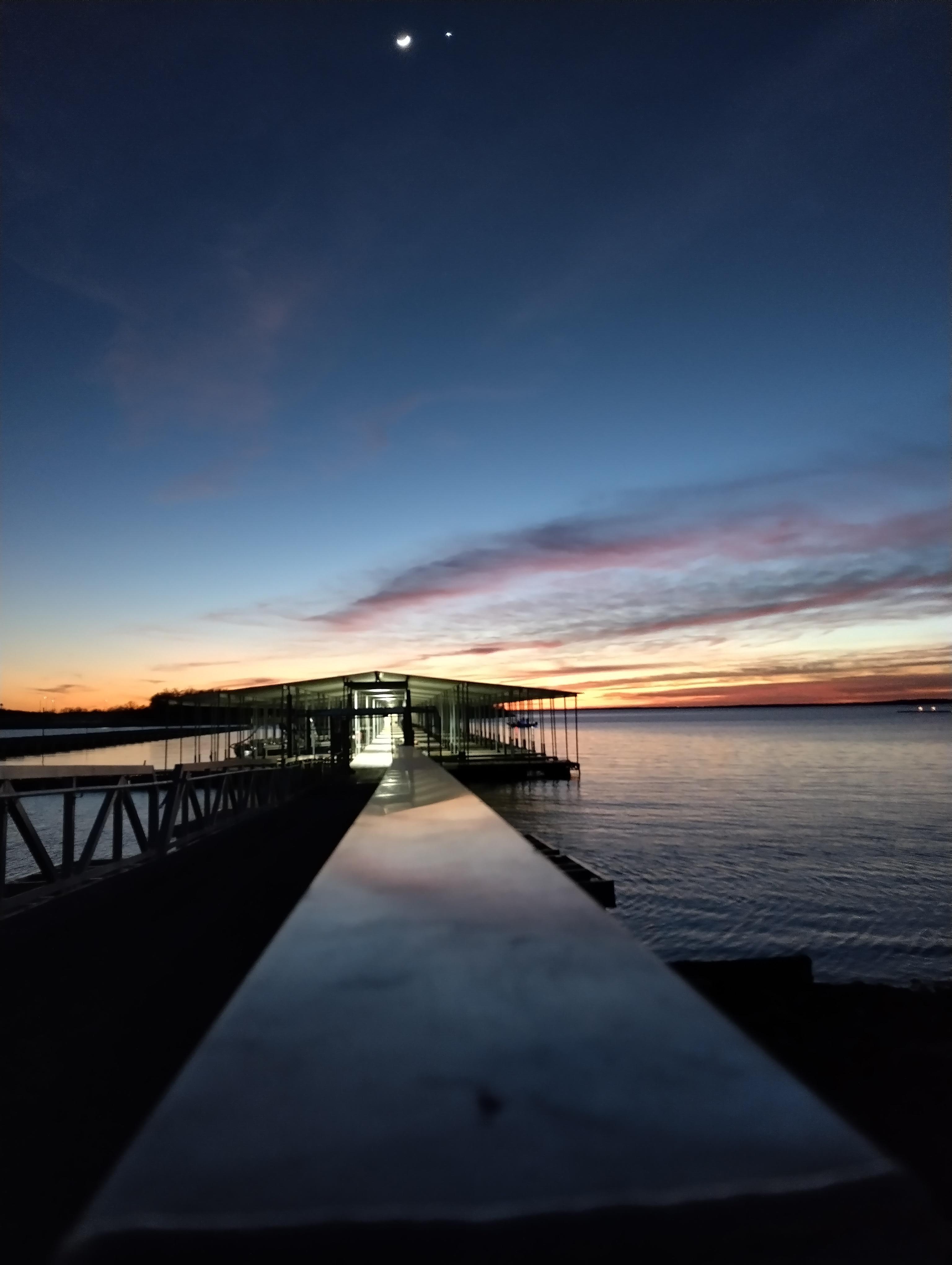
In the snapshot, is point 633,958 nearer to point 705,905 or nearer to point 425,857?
point 425,857

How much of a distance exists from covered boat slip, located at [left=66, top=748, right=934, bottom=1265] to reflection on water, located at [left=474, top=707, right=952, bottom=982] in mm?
14732

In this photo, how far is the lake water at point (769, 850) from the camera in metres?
16.3

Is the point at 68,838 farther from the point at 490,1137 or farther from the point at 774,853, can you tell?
the point at 774,853

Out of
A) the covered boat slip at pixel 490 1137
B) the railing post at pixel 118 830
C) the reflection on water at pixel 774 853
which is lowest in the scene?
the reflection on water at pixel 774 853

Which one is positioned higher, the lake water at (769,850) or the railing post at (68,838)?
the railing post at (68,838)

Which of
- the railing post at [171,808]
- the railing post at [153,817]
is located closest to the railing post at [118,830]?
the railing post at [153,817]

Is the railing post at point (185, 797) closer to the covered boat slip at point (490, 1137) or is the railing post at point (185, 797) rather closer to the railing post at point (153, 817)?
the railing post at point (153, 817)

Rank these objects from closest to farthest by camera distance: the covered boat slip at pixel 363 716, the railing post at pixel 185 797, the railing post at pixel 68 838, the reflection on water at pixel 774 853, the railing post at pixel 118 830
Answer: the railing post at pixel 68 838 → the railing post at pixel 118 830 → the railing post at pixel 185 797 → the reflection on water at pixel 774 853 → the covered boat slip at pixel 363 716

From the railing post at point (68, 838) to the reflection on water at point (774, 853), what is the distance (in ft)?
36.6

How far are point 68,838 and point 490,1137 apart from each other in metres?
8.50

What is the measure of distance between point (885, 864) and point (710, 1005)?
2694 cm

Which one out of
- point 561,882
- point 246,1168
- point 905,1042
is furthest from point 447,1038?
point 905,1042

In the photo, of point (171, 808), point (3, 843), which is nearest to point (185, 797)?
point (171, 808)

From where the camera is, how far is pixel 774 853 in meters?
26.2
